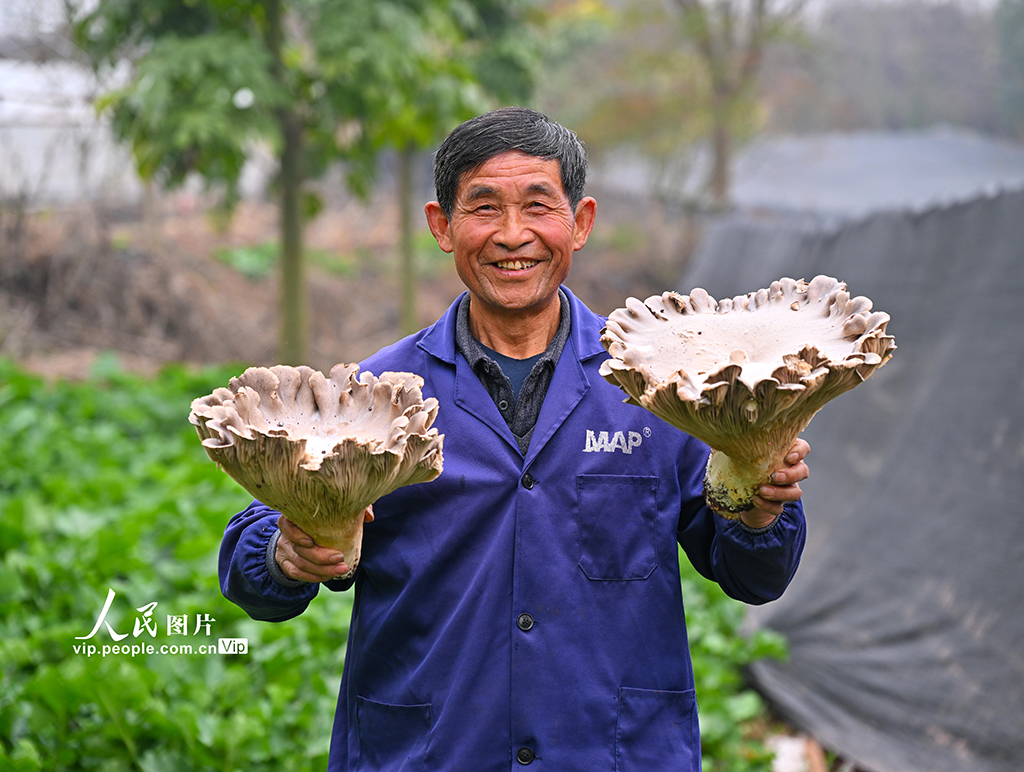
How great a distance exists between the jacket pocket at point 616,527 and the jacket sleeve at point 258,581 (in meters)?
0.61

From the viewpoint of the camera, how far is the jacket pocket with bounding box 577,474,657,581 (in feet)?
6.75

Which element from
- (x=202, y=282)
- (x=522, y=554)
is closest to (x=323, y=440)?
(x=522, y=554)

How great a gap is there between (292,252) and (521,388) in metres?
7.32

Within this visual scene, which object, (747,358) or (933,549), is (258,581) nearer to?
(747,358)

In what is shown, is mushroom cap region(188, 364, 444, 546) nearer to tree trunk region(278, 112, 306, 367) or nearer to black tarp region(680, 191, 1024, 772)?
black tarp region(680, 191, 1024, 772)

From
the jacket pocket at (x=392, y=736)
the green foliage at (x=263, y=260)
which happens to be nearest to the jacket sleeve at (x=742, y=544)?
the jacket pocket at (x=392, y=736)

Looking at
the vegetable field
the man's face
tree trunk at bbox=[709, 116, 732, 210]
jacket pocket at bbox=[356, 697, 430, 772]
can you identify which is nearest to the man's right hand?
jacket pocket at bbox=[356, 697, 430, 772]

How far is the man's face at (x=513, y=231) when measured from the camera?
208cm

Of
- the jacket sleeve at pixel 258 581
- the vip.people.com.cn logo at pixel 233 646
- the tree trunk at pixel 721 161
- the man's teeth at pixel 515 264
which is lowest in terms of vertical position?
the vip.people.com.cn logo at pixel 233 646

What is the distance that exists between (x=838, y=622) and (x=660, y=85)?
18.1 metres

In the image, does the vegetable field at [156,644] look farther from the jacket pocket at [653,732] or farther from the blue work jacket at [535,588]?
the jacket pocket at [653,732]

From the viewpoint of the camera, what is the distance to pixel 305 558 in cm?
188

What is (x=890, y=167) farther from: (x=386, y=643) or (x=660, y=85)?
(x=386, y=643)

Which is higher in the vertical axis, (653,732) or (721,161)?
(721,161)
